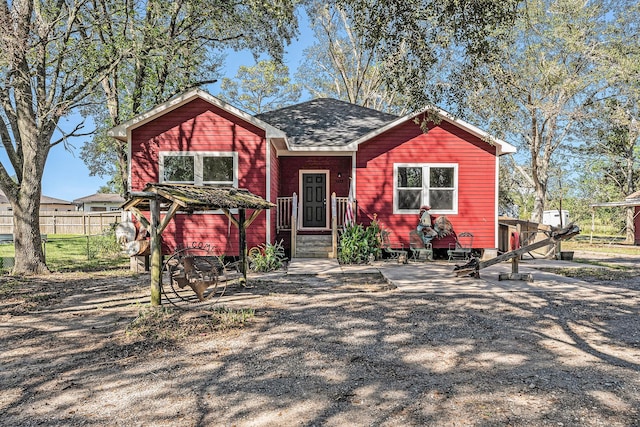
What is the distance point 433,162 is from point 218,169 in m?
6.72

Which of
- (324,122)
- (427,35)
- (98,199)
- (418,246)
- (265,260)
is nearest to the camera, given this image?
(427,35)

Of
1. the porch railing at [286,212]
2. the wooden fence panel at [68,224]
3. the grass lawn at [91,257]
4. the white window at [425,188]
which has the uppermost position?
the white window at [425,188]

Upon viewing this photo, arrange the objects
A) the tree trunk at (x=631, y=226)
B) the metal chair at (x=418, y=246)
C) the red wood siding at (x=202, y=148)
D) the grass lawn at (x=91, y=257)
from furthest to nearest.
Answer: the tree trunk at (x=631, y=226) < the metal chair at (x=418, y=246) < the grass lawn at (x=91, y=257) < the red wood siding at (x=202, y=148)

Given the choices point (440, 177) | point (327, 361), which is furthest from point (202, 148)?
point (327, 361)

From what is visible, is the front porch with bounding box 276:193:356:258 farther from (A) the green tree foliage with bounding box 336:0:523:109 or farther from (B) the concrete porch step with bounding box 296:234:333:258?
(A) the green tree foliage with bounding box 336:0:523:109

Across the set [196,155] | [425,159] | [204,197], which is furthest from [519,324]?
[196,155]

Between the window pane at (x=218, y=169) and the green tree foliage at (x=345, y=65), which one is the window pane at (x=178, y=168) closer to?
the window pane at (x=218, y=169)

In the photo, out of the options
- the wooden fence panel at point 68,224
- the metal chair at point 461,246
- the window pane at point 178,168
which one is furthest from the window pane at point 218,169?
the wooden fence panel at point 68,224

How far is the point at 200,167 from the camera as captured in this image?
37.0 feet

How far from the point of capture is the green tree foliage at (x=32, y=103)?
9.66 m

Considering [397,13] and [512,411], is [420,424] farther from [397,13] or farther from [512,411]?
[397,13]

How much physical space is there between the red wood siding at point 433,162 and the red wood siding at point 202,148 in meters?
3.44

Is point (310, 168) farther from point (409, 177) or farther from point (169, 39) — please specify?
point (169, 39)

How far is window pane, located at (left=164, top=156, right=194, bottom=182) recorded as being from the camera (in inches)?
446
